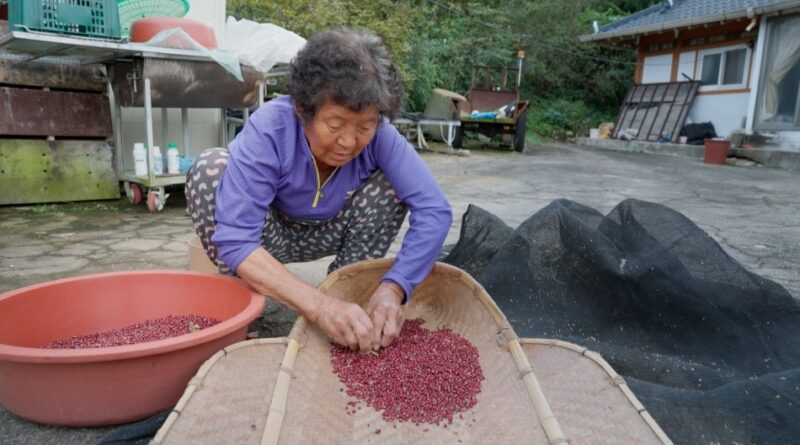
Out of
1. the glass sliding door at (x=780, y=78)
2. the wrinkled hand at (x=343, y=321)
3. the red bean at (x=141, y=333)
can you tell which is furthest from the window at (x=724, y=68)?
the red bean at (x=141, y=333)

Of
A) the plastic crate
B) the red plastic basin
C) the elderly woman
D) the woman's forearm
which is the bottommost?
the red plastic basin

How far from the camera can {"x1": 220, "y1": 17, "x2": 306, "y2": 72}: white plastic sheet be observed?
3912mm

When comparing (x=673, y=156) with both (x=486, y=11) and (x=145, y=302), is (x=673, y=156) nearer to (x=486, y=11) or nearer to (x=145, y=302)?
(x=486, y=11)

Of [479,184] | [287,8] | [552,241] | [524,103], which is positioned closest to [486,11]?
[524,103]

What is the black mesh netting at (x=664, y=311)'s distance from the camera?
1.19 metres

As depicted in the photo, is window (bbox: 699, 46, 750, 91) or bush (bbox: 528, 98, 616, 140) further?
bush (bbox: 528, 98, 616, 140)

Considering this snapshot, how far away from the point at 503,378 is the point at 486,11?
1442 centimetres

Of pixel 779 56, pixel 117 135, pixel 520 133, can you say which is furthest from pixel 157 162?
pixel 779 56

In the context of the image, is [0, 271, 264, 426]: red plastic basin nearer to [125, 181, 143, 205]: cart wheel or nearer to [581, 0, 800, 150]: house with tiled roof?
[125, 181, 143, 205]: cart wheel

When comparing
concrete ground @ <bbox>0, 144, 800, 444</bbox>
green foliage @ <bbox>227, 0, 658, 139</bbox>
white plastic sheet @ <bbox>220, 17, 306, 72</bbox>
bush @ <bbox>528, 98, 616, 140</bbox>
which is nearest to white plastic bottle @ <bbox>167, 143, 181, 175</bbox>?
concrete ground @ <bbox>0, 144, 800, 444</bbox>

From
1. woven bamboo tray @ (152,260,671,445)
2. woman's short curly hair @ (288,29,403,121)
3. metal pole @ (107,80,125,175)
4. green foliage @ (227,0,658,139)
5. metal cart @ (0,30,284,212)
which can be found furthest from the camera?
green foliage @ (227,0,658,139)

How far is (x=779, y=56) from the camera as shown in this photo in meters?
8.59

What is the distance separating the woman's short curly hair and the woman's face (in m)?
0.02

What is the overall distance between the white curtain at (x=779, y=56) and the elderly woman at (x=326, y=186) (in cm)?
918
